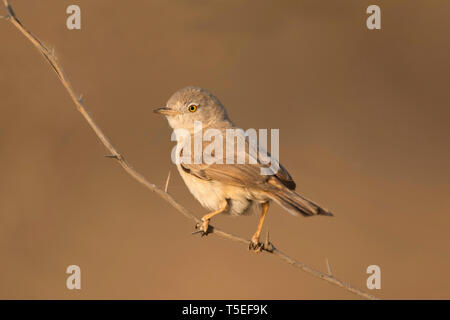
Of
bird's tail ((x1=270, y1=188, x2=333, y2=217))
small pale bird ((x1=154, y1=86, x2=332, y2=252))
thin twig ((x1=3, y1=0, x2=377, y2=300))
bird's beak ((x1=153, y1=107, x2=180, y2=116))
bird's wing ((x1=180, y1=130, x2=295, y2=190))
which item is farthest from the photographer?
bird's beak ((x1=153, y1=107, x2=180, y2=116))

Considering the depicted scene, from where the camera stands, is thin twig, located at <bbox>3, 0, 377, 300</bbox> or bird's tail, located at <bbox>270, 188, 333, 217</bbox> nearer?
thin twig, located at <bbox>3, 0, 377, 300</bbox>

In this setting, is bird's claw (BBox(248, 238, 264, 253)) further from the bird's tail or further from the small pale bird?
the bird's tail

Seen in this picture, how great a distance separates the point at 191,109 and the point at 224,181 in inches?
30.7

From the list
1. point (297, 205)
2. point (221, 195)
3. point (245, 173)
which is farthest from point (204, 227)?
point (297, 205)

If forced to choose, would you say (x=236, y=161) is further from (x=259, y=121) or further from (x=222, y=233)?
(x=259, y=121)

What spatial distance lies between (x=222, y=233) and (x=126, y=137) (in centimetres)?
354

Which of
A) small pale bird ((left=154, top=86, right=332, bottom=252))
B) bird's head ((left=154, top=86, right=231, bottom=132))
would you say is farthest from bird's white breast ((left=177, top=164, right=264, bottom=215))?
bird's head ((left=154, top=86, right=231, bottom=132))

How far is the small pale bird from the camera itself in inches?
109

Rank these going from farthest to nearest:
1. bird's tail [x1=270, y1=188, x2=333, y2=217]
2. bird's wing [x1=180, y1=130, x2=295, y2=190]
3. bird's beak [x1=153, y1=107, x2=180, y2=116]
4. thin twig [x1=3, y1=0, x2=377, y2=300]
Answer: bird's beak [x1=153, y1=107, x2=180, y2=116], bird's wing [x1=180, y1=130, x2=295, y2=190], bird's tail [x1=270, y1=188, x2=333, y2=217], thin twig [x1=3, y1=0, x2=377, y2=300]

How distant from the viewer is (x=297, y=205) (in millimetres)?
2602

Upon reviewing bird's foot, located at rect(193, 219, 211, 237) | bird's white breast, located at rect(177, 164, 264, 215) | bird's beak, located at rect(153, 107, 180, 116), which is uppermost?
bird's beak, located at rect(153, 107, 180, 116)

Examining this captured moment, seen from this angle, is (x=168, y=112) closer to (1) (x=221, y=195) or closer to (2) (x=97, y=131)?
(1) (x=221, y=195)

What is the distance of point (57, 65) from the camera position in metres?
2.11

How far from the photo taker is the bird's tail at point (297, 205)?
254 cm
